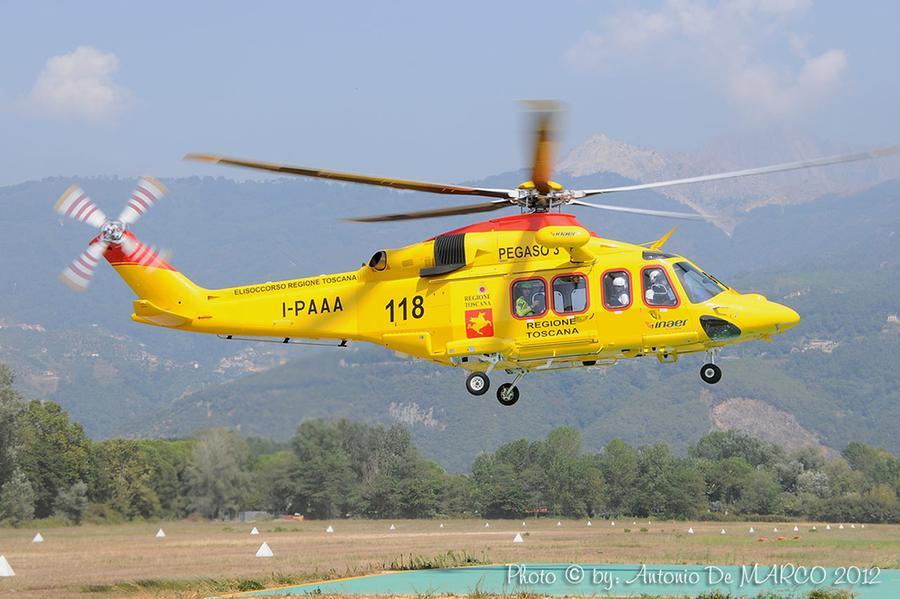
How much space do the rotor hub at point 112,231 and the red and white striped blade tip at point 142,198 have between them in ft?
0.62

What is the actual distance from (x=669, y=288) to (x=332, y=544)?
3511 cm

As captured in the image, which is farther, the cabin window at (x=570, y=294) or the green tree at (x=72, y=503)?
the green tree at (x=72, y=503)

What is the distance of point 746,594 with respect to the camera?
89.9 feet

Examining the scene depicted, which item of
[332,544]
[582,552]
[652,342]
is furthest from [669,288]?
[332,544]

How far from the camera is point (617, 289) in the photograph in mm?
29469

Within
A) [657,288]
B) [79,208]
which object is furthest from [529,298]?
[79,208]

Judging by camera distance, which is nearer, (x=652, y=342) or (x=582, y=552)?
(x=652, y=342)

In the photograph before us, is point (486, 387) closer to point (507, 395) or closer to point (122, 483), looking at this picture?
point (507, 395)

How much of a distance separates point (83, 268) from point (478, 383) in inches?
405

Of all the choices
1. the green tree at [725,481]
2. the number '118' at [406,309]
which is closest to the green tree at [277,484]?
the green tree at [725,481]

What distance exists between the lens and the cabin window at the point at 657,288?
29.3 m

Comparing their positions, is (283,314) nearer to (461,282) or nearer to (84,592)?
(461,282)

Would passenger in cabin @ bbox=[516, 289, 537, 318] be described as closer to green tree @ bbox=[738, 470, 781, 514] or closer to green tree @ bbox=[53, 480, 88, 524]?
green tree @ bbox=[53, 480, 88, 524]

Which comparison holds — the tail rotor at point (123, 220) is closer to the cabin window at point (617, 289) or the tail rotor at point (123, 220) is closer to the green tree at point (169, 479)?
the cabin window at point (617, 289)
